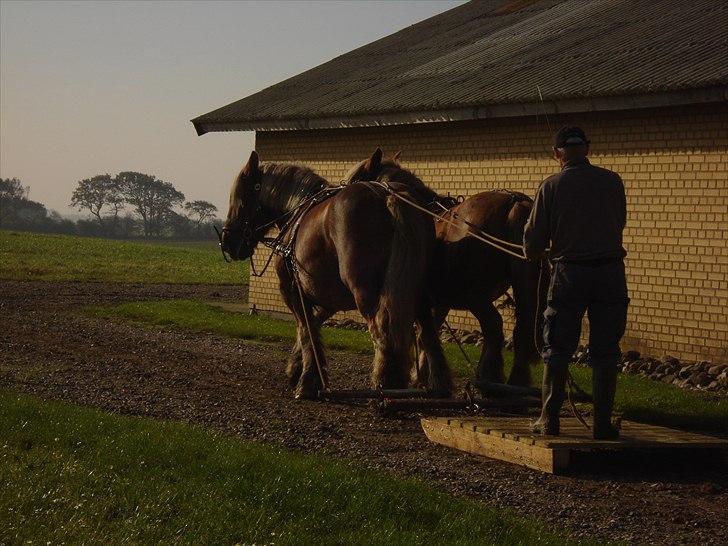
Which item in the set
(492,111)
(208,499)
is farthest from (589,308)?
(492,111)

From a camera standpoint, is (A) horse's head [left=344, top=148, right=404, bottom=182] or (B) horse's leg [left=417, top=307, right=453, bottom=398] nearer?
(B) horse's leg [left=417, top=307, right=453, bottom=398]

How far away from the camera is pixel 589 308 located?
330 inches

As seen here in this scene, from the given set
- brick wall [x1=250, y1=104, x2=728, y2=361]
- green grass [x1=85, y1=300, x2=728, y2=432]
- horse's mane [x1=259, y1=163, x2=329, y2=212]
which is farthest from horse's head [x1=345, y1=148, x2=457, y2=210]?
brick wall [x1=250, y1=104, x2=728, y2=361]

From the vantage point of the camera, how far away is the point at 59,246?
52031 mm

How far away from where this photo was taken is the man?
8203mm

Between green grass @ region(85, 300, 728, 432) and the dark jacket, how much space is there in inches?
110

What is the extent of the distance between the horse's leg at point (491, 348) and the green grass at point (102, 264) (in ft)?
68.9

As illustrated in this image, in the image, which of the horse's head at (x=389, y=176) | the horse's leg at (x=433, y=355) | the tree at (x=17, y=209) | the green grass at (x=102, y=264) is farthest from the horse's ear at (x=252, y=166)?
the tree at (x=17, y=209)

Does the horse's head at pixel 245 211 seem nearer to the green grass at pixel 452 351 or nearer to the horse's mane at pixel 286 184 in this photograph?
the horse's mane at pixel 286 184

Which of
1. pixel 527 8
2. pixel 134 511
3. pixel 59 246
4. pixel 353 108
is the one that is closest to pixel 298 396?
pixel 134 511

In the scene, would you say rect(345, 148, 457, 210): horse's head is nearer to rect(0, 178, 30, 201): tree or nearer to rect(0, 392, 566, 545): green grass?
rect(0, 392, 566, 545): green grass

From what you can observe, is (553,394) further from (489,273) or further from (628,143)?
(628,143)

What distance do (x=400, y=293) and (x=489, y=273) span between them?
3.26ft

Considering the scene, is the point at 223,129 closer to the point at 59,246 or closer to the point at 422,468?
the point at 422,468
